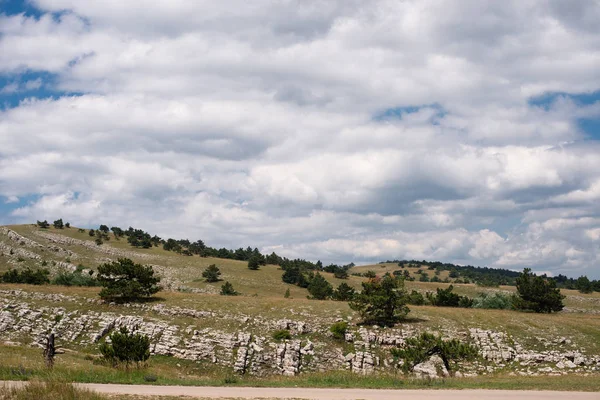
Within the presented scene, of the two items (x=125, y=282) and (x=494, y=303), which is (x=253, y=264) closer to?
(x=494, y=303)

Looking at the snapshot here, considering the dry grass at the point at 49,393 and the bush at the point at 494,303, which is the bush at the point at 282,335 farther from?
the bush at the point at 494,303

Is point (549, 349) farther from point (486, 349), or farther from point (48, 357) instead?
point (48, 357)

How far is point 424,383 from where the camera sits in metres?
26.3

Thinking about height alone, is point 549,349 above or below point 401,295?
below

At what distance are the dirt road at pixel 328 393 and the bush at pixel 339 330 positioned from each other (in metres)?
26.8

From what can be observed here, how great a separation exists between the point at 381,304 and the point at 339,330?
6556 millimetres

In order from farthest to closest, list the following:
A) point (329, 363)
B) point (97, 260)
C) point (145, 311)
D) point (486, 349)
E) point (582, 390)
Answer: point (97, 260)
point (145, 311)
point (486, 349)
point (329, 363)
point (582, 390)

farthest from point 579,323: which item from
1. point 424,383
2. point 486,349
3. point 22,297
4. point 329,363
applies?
point 22,297

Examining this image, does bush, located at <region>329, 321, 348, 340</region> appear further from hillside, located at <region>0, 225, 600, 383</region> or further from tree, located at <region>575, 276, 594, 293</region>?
tree, located at <region>575, 276, 594, 293</region>

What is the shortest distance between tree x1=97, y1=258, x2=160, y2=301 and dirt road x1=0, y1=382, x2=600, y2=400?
35.6 metres

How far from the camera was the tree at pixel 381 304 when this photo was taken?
53.4 meters

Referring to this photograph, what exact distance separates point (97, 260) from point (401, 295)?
90.1 meters

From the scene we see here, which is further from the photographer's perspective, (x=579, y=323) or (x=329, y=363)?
(x=579, y=323)

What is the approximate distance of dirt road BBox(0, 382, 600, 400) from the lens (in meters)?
20.6
